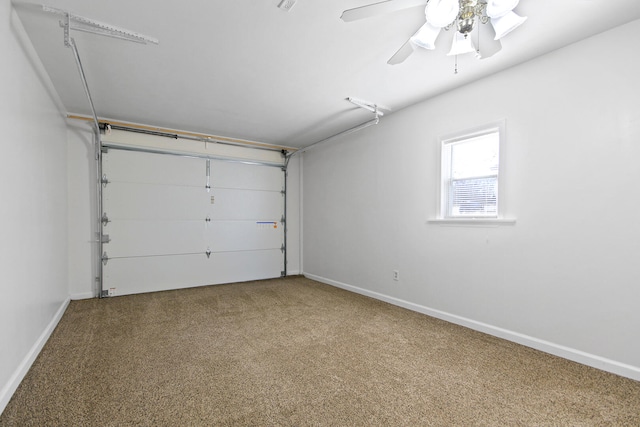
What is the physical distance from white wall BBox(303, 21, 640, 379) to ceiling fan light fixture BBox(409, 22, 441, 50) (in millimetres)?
1263

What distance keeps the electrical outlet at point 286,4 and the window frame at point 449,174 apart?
6.86 feet

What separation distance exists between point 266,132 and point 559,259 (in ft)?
13.3

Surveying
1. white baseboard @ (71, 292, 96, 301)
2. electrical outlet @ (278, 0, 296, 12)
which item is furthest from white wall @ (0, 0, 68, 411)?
electrical outlet @ (278, 0, 296, 12)

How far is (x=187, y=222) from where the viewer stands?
483 centimetres

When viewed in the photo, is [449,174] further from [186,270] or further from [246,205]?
[186,270]

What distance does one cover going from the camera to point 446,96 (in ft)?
10.6

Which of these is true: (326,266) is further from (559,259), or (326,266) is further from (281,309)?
(559,259)

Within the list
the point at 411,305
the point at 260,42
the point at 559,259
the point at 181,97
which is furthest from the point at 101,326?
the point at 559,259

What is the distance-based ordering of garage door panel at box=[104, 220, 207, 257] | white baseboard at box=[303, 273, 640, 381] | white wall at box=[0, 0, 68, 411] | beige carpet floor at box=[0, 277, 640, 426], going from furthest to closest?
1. garage door panel at box=[104, 220, 207, 257]
2. white baseboard at box=[303, 273, 640, 381]
3. white wall at box=[0, 0, 68, 411]
4. beige carpet floor at box=[0, 277, 640, 426]

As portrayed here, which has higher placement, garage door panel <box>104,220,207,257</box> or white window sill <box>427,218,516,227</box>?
white window sill <box>427,218,516,227</box>

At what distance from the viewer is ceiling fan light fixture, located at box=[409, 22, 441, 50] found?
1.87 metres

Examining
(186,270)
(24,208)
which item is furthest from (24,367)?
(186,270)

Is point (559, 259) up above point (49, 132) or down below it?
below

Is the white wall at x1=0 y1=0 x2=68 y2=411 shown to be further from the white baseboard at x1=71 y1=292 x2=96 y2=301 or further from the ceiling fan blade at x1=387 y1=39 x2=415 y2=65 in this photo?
the ceiling fan blade at x1=387 y1=39 x2=415 y2=65
